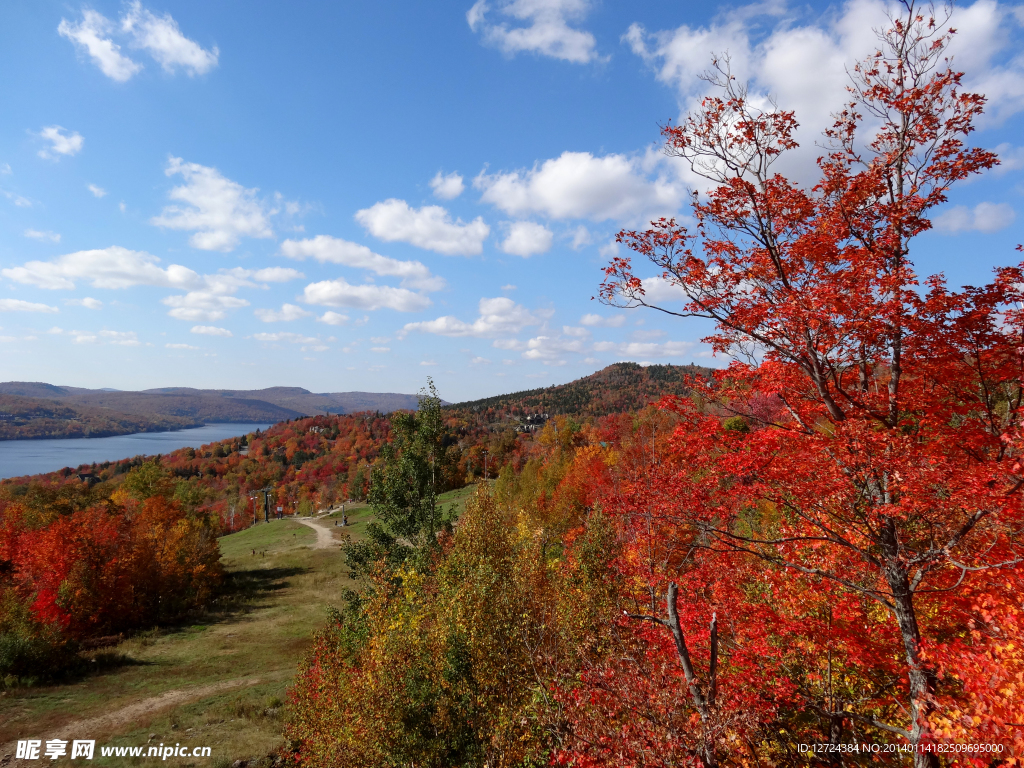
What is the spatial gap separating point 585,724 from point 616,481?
62.6 feet

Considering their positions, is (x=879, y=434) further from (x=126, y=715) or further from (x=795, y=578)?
(x=126, y=715)

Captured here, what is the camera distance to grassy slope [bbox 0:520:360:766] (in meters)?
21.8

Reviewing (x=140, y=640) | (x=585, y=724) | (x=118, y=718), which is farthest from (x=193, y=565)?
(x=585, y=724)

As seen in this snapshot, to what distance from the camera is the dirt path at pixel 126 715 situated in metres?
20.6

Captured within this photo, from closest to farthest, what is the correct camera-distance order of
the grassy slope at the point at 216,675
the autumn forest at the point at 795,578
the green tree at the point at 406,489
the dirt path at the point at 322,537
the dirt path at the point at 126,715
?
the autumn forest at the point at 795,578 < the dirt path at the point at 126,715 < the grassy slope at the point at 216,675 < the green tree at the point at 406,489 < the dirt path at the point at 322,537

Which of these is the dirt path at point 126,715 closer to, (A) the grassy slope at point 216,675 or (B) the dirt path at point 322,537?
(A) the grassy slope at point 216,675

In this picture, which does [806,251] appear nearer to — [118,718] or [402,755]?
[402,755]

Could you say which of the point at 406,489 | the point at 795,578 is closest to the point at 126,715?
the point at 406,489

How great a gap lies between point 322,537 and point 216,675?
4495 cm

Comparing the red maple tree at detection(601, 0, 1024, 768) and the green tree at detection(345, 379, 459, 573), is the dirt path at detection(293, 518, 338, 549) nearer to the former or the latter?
the green tree at detection(345, 379, 459, 573)

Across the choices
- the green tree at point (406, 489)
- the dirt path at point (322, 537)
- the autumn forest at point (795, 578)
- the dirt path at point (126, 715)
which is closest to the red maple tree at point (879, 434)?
the autumn forest at point (795, 578)

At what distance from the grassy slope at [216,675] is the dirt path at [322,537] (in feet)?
30.8

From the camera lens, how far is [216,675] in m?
30.4

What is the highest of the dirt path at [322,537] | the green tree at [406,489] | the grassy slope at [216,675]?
the green tree at [406,489]
